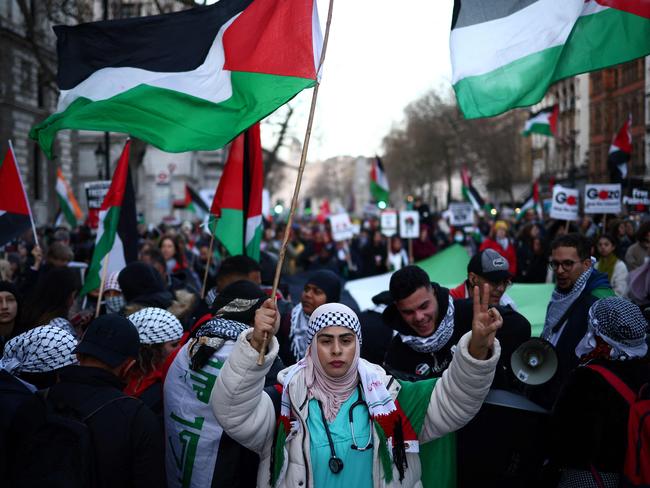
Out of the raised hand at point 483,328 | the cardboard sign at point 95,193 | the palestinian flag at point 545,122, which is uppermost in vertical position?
the palestinian flag at point 545,122

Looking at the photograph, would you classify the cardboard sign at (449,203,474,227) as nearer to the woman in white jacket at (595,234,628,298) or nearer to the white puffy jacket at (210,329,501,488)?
the woman in white jacket at (595,234,628,298)

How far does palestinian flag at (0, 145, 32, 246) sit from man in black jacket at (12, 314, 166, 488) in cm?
501

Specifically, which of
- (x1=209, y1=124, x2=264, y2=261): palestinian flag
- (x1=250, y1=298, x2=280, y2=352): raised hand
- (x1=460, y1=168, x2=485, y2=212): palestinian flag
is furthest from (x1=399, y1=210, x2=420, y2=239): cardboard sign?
(x1=250, y1=298, x2=280, y2=352): raised hand

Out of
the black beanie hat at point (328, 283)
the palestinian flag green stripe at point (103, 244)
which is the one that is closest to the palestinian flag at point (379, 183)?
the palestinian flag green stripe at point (103, 244)

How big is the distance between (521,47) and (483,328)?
2607 millimetres

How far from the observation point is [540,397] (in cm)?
404

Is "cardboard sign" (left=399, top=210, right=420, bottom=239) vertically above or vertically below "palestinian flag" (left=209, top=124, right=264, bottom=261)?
below

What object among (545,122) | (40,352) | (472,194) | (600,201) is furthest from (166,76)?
(472,194)

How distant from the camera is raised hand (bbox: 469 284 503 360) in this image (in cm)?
304

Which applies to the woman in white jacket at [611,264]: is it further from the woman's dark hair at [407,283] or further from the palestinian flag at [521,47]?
the woman's dark hair at [407,283]

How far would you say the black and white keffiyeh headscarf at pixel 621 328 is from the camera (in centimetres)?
350

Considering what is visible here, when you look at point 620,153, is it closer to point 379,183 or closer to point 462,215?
point 462,215

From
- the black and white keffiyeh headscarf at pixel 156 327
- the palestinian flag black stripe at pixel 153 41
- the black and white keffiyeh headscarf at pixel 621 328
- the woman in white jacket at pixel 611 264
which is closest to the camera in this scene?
the black and white keffiyeh headscarf at pixel 621 328

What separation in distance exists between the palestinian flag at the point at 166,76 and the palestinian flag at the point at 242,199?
6.83 feet
